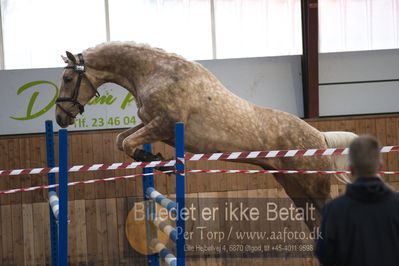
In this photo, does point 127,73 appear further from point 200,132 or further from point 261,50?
point 261,50

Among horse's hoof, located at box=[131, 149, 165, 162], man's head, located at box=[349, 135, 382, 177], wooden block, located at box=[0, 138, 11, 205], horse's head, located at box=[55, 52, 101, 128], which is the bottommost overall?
wooden block, located at box=[0, 138, 11, 205]

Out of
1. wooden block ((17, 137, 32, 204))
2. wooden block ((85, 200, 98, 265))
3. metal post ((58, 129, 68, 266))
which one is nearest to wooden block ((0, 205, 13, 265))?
wooden block ((17, 137, 32, 204))

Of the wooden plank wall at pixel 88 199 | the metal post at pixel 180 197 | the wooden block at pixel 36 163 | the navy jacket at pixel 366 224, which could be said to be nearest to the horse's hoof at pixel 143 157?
the metal post at pixel 180 197

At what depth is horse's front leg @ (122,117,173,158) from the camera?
4.26 metres

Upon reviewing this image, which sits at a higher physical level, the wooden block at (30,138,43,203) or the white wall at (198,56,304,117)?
the white wall at (198,56,304,117)

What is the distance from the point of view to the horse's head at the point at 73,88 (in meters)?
4.52

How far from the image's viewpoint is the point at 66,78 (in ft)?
14.9

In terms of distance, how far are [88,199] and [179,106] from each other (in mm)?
3306

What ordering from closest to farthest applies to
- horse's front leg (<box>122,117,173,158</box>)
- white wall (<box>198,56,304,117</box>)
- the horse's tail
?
horse's front leg (<box>122,117,173,158</box>) < the horse's tail < white wall (<box>198,56,304,117</box>)

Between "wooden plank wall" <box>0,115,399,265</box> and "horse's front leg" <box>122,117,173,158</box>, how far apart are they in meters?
2.86

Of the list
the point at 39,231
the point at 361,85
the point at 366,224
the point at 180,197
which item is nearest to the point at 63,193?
the point at 180,197

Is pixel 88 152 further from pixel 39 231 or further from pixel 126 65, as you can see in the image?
pixel 126 65

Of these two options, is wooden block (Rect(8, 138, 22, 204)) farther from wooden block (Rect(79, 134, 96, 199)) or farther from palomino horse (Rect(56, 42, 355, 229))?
palomino horse (Rect(56, 42, 355, 229))

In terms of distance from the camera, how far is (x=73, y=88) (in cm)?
458
